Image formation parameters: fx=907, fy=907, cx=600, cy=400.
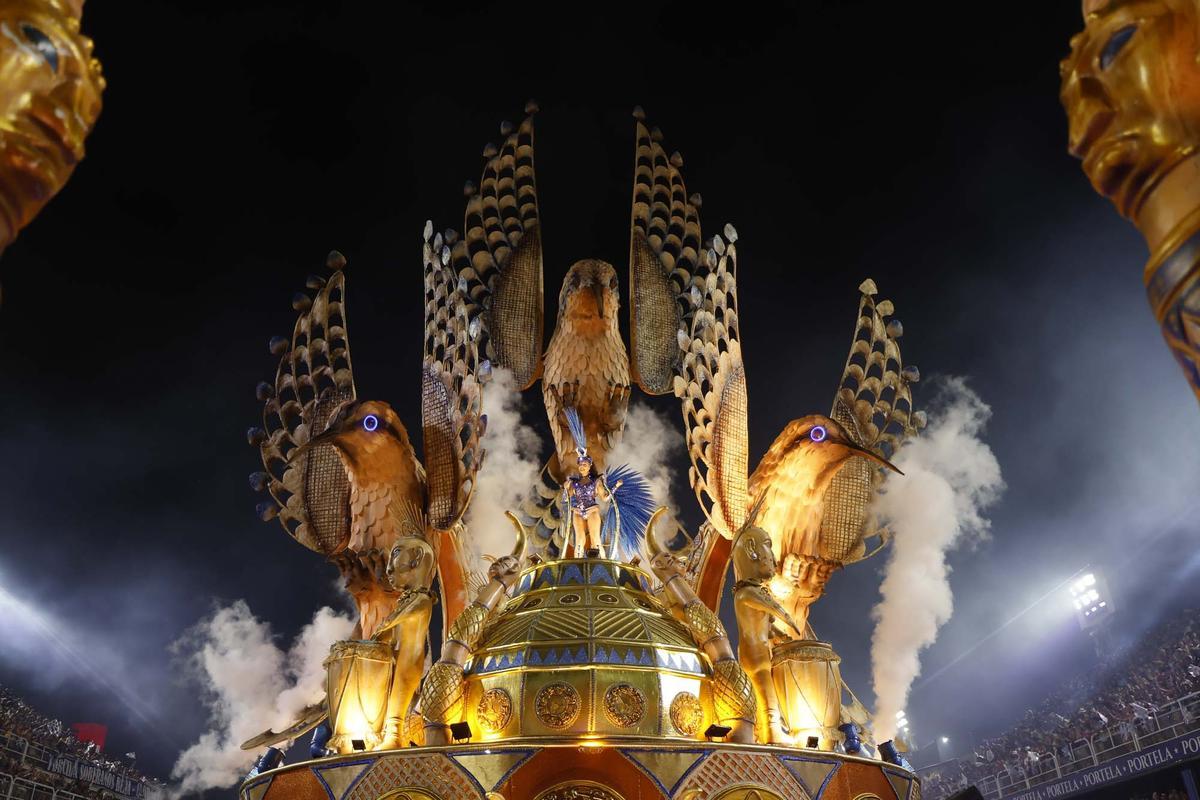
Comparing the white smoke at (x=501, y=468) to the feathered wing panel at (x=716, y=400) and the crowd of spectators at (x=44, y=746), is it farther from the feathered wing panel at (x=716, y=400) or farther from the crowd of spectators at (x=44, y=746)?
the crowd of spectators at (x=44, y=746)

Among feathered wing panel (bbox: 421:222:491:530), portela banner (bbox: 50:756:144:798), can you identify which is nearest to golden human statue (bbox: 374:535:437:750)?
feathered wing panel (bbox: 421:222:491:530)

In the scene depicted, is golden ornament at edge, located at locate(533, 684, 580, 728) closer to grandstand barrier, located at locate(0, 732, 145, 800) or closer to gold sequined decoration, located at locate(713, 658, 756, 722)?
gold sequined decoration, located at locate(713, 658, 756, 722)

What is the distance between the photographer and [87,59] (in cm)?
225

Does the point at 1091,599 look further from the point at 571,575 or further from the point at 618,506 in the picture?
the point at 571,575

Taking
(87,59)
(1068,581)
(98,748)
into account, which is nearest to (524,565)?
(87,59)

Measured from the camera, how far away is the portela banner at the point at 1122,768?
1348 cm

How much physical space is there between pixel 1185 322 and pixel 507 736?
18.5ft

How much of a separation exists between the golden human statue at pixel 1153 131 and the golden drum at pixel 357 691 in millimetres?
6311

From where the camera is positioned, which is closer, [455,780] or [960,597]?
[455,780]

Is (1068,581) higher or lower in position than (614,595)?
higher

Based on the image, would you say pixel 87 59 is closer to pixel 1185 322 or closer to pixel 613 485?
pixel 1185 322

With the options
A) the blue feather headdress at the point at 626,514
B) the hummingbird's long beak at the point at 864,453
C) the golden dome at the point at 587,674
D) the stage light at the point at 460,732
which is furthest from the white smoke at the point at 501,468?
the stage light at the point at 460,732

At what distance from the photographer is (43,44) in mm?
2115

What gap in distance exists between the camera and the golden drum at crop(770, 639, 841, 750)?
6.97 metres
